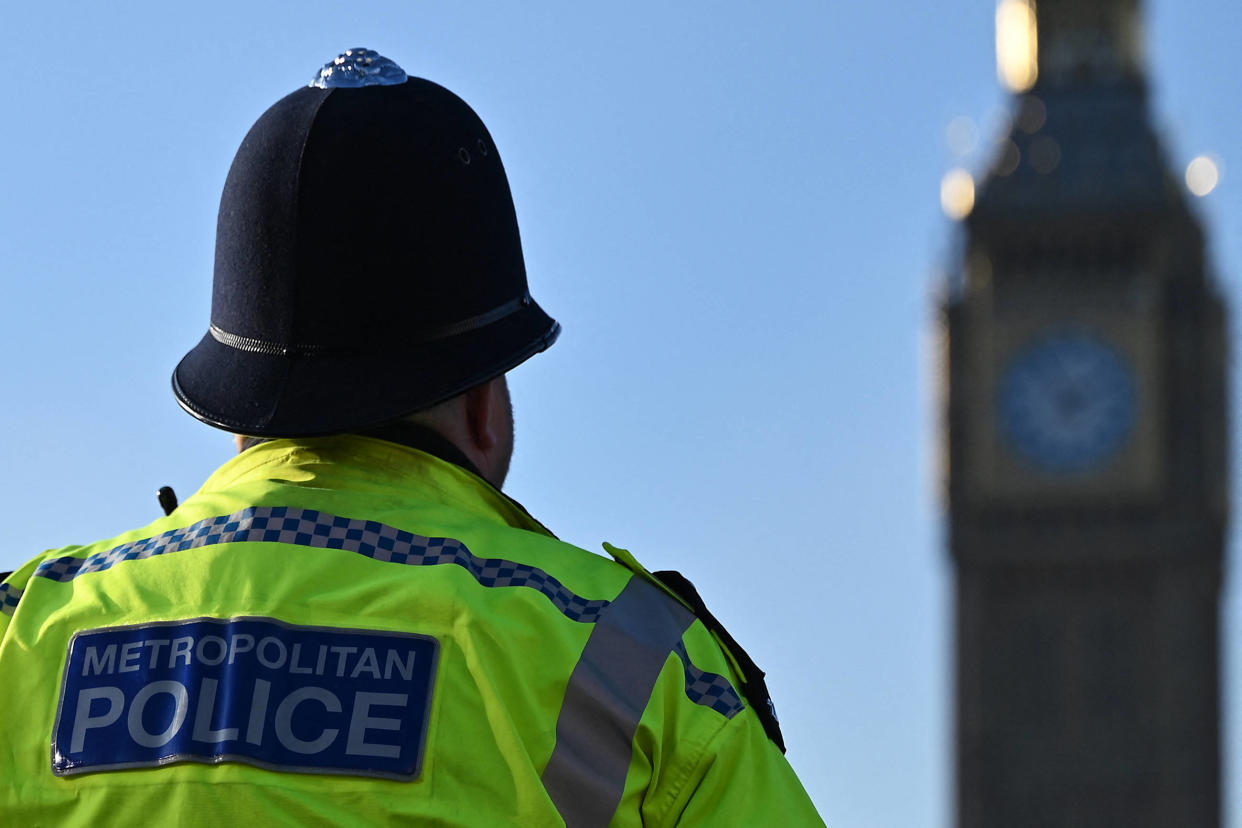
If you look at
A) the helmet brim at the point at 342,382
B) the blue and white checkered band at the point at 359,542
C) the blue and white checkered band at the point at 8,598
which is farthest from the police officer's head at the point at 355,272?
the blue and white checkered band at the point at 8,598

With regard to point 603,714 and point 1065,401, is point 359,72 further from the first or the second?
point 1065,401

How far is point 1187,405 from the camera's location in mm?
65938

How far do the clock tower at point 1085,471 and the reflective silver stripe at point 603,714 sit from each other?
202 ft

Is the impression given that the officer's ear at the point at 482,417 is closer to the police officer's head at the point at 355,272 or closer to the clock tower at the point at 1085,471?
the police officer's head at the point at 355,272

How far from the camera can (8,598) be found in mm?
3338

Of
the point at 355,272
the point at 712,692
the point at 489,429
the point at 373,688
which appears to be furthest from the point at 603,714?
the point at 355,272

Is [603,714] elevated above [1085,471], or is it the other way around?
[1085,471]

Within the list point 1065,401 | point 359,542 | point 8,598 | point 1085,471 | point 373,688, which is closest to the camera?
point 373,688

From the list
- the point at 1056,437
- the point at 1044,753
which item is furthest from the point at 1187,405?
the point at 1044,753

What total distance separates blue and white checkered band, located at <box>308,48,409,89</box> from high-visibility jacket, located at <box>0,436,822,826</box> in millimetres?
558

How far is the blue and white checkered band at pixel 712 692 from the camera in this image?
315cm

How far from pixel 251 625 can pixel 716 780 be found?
50 centimetres

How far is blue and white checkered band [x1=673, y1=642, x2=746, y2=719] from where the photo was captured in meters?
3.15

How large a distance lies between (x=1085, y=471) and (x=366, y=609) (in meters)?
62.8
